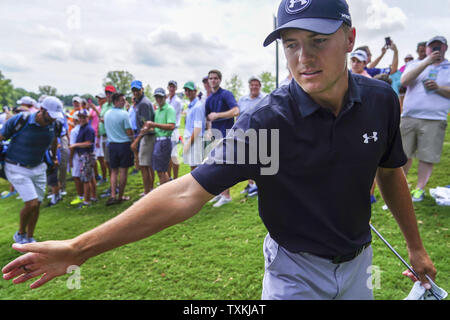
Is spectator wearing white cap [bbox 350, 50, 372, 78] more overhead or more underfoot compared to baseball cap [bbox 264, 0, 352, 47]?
more overhead

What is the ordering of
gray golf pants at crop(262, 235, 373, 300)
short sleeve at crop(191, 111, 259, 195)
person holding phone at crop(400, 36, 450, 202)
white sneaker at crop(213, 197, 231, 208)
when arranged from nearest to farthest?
short sleeve at crop(191, 111, 259, 195), gray golf pants at crop(262, 235, 373, 300), person holding phone at crop(400, 36, 450, 202), white sneaker at crop(213, 197, 231, 208)

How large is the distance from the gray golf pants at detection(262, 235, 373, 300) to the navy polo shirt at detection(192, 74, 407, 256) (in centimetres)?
6

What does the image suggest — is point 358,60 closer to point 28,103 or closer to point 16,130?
point 16,130

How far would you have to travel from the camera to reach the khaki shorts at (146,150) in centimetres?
715

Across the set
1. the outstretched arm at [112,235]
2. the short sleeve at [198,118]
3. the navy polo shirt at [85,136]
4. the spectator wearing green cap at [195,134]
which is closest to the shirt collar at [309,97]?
the outstretched arm at [112,235]

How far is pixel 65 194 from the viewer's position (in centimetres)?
888

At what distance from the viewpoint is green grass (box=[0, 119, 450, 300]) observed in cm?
348

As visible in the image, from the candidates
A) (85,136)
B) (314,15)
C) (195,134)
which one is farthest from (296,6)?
(85,136)

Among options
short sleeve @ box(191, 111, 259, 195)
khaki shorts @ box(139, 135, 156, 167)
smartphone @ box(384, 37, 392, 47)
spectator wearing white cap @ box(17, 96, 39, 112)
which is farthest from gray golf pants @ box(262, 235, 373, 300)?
spectator wearing white cap @ box(17, 96, 39, 112)

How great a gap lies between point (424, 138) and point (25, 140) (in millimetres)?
6514

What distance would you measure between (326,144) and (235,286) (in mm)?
2619

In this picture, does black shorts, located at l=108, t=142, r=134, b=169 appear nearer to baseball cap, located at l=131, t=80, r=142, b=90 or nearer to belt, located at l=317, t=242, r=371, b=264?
baseball cap, located at l=131, t=80, r=142, b=90

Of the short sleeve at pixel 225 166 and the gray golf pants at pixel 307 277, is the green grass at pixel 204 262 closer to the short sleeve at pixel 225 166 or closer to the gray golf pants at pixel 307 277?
the gray golf pants at pixel 307 277

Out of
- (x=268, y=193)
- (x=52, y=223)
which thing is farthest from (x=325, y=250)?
(x=52, y=223)
